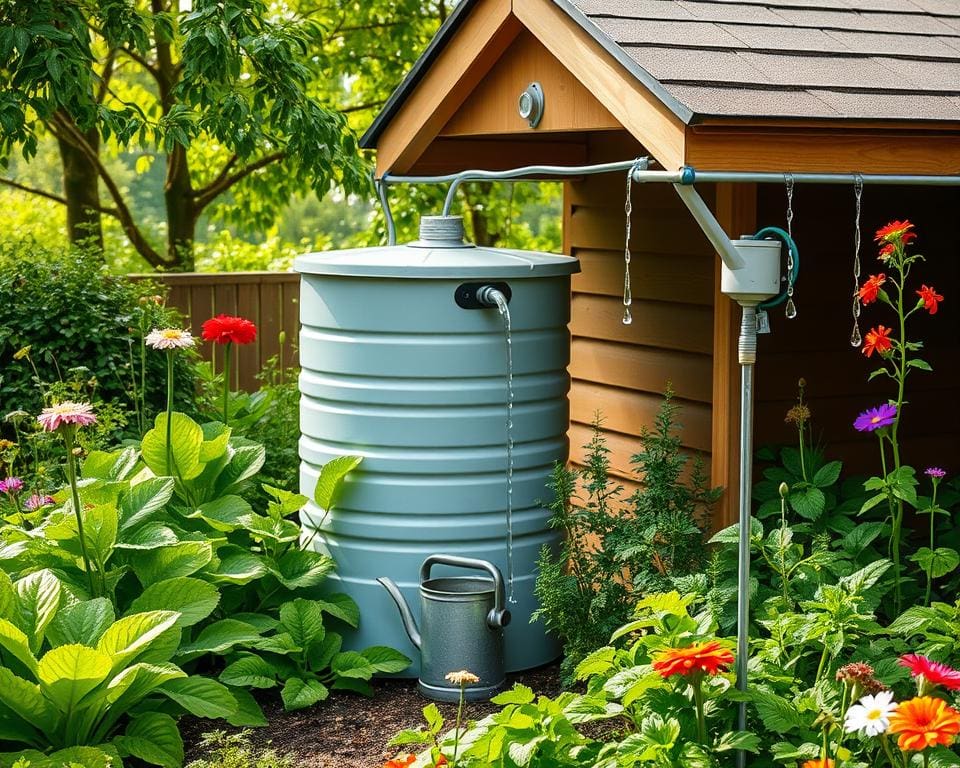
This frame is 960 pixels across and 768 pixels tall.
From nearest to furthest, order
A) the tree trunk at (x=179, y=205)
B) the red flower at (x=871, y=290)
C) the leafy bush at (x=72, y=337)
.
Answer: the red flower at (x=871, y=290)
the leafy bush at (x=72, y=337)
the tree trunk at (x=179, y=205)

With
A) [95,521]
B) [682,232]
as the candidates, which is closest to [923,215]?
[682,232]

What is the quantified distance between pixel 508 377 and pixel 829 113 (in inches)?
58.1

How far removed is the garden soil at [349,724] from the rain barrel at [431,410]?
0.50 feet

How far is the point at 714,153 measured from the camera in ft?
10.8

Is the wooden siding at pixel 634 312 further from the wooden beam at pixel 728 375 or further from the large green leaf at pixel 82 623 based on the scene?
the large green leaf at pixel 82 623

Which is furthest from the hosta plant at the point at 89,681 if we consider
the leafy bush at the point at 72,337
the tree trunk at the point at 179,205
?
the tree trunk at the point at 179,205

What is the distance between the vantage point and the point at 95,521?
12.7 ft

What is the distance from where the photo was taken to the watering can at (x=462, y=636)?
4.12 meters

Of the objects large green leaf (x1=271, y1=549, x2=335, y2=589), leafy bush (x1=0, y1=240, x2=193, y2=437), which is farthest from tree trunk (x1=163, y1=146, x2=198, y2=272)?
large green leaf (x1=271, y1=549, x2=335, y2=589)

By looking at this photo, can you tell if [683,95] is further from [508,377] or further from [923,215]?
[923,215]

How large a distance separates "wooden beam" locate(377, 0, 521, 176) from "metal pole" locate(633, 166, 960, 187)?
1343 millimetres

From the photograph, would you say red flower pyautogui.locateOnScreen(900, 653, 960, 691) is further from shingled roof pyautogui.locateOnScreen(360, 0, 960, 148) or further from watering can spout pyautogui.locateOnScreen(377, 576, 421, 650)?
watering can spout pyautogui.locateOnScreen(377, 576, 421, 650)

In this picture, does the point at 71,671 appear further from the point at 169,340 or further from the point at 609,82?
the point at 609,82

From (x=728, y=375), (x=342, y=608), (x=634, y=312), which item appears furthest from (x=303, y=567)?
(x=634, y=312)
